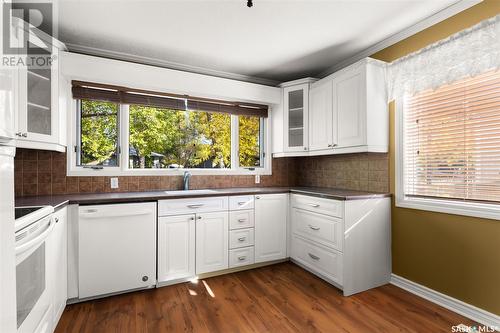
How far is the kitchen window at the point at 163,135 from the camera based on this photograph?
2719mm

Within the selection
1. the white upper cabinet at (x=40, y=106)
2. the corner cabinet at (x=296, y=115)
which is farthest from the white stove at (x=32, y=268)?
the corner cabinet at (x=296, y=115)

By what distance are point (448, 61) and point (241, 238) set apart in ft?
8.31

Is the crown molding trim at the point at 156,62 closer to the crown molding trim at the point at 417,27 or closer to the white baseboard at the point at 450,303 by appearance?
the crown molding trim at the point at 417,27

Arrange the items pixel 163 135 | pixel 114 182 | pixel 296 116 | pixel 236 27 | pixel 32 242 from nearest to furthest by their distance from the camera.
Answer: pixel 32 242
pixel 236 27
pixel 114 182
pixel 163 135
pixel 296 116

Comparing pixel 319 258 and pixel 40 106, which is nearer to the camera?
pixel 40 106

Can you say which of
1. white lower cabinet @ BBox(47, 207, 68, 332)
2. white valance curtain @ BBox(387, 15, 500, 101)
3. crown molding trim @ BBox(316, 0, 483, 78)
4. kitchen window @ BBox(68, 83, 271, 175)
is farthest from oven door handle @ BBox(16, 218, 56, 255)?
crown molding trim @ BBox(316, 0, 483, 78)

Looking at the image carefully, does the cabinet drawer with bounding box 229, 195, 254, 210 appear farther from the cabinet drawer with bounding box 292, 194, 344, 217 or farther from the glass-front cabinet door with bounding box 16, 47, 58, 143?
the glass-front cabinet door with bounding box 16, 47, 58, 143

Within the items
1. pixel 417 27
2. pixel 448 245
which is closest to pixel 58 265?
pixel 448 245

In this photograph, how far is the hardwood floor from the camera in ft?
6.18

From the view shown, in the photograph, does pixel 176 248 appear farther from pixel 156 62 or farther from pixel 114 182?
pixel 156 62

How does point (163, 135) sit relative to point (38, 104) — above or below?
below

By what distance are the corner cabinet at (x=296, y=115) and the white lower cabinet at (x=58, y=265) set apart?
8.24 feet

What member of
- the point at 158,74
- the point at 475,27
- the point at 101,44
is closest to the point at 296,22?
the point at 475,27

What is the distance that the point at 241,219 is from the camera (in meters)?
2.88
